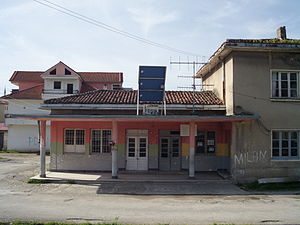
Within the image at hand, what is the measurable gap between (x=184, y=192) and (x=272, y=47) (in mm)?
7988

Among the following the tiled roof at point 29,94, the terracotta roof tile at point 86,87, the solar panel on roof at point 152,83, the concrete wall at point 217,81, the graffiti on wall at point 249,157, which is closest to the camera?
the graffiti on wall at point 249,157

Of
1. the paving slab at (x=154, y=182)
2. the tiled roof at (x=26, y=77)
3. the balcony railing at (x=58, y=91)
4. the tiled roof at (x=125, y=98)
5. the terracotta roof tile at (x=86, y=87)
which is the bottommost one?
the paving slab at (x=154, y=182)

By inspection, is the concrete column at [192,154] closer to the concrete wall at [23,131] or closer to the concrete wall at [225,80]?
the concrete wall at [225,80]

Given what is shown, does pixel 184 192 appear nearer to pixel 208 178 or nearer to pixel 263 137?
pixel 208 178

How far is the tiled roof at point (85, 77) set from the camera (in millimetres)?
30906

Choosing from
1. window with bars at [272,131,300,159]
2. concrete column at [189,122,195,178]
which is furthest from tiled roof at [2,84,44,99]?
window with bars at [272,131,300,159]

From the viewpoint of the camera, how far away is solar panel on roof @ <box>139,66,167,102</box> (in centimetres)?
1358

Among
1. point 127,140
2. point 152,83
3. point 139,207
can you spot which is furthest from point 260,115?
point 139,207

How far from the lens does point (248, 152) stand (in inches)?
501

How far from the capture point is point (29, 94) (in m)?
28.7

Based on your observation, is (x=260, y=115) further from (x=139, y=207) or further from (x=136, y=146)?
(x=139, y=207)

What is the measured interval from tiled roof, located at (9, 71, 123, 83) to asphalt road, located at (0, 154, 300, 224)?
863 inches

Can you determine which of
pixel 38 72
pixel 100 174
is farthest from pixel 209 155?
pixel 38 72

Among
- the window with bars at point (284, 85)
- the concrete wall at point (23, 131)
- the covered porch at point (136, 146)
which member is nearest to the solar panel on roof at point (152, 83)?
the covered porch at point (136, 146)
